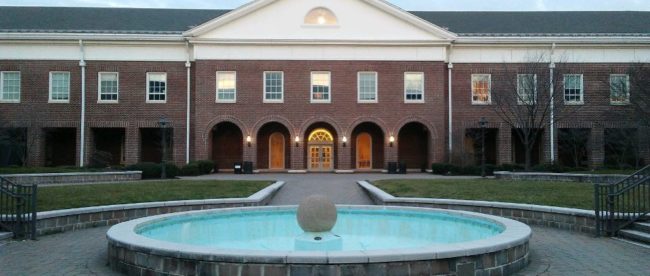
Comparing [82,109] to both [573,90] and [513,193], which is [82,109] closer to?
[513,193]

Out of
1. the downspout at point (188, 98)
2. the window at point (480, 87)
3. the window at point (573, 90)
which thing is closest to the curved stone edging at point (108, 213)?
the downspout at point (188, 98)

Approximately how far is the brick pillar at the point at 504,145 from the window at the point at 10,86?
28.0 m

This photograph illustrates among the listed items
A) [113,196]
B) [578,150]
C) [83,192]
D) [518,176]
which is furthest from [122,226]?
[578,150]

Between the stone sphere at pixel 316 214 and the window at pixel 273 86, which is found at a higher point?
the window at pixel 273 86

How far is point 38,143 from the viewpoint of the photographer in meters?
31.9

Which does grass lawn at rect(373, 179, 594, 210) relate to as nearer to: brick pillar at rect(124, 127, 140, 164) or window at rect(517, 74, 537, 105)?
window at rect(517, 74, 537, 105)

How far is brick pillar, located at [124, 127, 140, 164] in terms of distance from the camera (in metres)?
32.5

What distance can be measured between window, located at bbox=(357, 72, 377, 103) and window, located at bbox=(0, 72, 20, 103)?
19652 millimetres

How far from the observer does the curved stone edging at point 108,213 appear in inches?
453

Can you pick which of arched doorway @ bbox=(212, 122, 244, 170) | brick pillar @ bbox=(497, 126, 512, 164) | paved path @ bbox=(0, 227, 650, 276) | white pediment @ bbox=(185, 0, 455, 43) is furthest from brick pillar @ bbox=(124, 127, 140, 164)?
paved path @ bbox=(0, 227, 650, 276)

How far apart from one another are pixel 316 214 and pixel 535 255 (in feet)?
12.0

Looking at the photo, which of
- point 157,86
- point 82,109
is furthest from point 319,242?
point 82,109

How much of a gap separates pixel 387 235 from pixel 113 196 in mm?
8553

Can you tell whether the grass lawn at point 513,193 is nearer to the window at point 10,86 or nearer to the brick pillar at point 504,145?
the brick pillar at point 504,145
